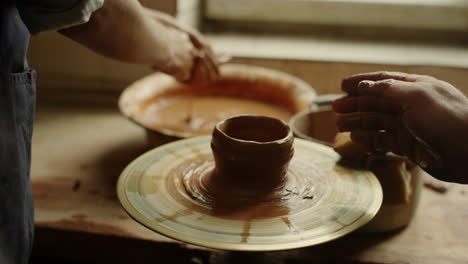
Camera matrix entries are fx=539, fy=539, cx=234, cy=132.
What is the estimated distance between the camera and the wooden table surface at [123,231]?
1215 mm

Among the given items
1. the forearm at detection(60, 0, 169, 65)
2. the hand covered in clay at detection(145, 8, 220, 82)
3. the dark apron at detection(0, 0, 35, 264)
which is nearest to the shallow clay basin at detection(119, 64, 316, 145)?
the hand covered in clay at detection(145, 8, 220, 82)

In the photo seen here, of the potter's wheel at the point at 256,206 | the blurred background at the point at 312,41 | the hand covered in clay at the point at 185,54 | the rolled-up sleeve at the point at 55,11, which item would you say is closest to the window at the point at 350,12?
the blurred background at the point at 312,41

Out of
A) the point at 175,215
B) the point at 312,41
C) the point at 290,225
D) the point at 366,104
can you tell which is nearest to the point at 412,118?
the point at 366,104

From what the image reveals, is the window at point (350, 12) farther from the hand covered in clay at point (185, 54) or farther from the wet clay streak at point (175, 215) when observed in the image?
the wet clay streak at point (175, 215)

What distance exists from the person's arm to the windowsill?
0.52 m

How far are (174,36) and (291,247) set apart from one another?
2.68ft

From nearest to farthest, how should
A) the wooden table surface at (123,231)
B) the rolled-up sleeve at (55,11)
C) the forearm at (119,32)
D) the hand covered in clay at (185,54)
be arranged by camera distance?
1. the rolled-up sleeve at (55,11)
2. the forearm at (119,32)
3. the wooden table surface at (123,231)
4. the hand covered in clay at (185,54)

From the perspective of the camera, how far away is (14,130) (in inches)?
34.7

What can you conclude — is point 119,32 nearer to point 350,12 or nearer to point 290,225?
point 290,225

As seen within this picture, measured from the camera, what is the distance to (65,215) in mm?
1315

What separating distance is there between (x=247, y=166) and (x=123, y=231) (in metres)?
0.45

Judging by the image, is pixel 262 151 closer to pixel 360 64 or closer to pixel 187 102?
pixel 187 102

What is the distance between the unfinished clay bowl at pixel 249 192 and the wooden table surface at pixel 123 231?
0.50 feet

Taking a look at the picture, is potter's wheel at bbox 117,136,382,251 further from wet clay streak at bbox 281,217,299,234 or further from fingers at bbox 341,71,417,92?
fingers at bbox 341,71,417,92
